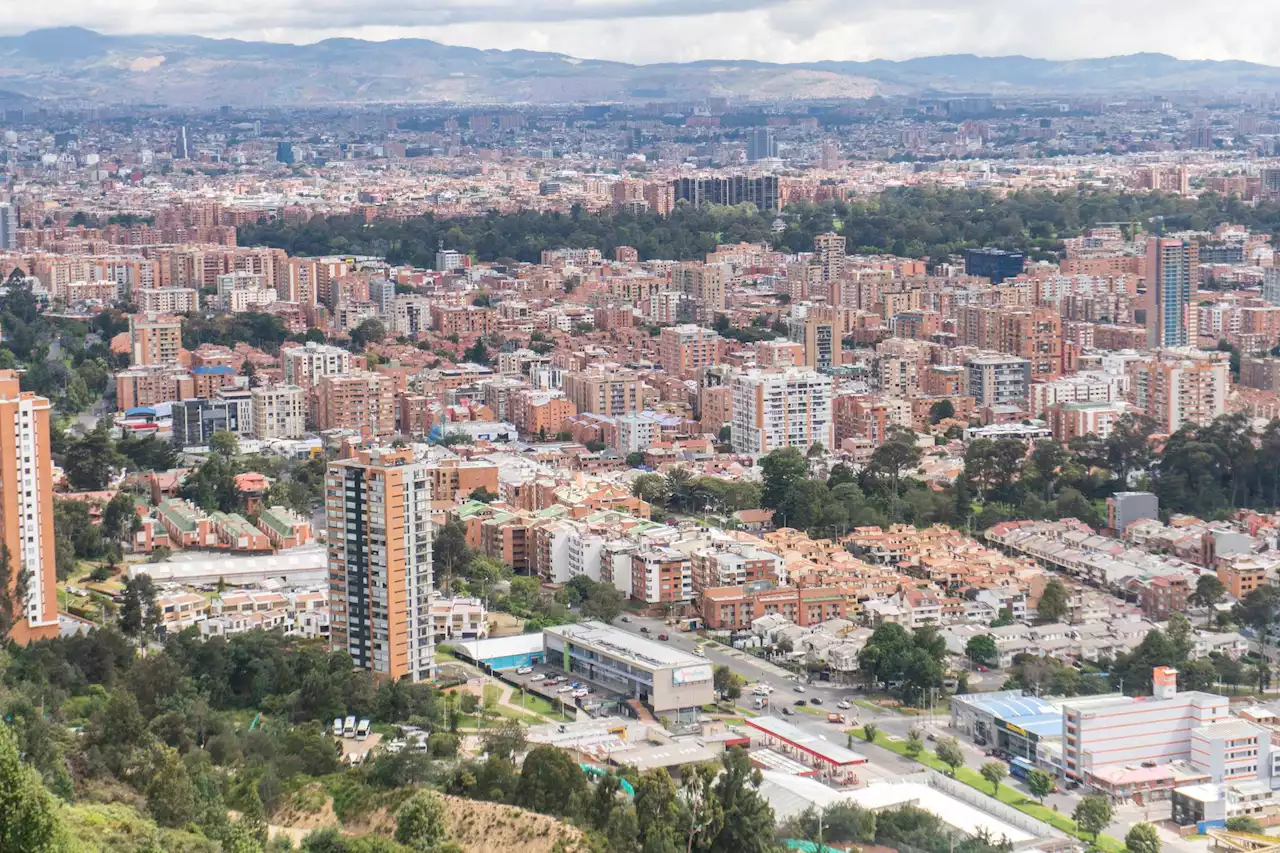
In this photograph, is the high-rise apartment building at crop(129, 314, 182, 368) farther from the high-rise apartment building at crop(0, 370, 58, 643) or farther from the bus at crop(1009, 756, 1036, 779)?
the bus at crop(1009, 756, 1036, 779)

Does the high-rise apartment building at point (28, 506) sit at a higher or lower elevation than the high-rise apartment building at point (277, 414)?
higher

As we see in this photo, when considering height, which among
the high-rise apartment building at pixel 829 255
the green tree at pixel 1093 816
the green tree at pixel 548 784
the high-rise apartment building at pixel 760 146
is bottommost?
the green tree at pixel 1093 816

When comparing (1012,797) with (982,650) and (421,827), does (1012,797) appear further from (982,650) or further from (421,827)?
(421,827)

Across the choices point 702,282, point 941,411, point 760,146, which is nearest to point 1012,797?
point 941,411

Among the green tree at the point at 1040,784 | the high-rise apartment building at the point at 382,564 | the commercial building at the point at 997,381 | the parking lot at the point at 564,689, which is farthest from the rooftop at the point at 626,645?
the commercial building at the point at 997,381

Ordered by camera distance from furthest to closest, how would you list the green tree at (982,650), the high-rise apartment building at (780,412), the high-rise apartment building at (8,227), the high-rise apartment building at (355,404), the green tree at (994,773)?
the high-rise apartment building at (8,227) → the high-rise apartment building at (355,404) → the high-rise apartment building at (780,412) → the green tree at (982,650) → the green tree at (994,773)

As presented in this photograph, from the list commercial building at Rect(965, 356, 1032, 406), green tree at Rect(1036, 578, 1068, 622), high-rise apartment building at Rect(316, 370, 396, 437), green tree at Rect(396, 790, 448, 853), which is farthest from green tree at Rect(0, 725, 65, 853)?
commercial building at Rect(965, 356, 1032, 406)

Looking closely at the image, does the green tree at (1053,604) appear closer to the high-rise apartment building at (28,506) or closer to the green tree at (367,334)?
the high-rise apartment building at (28,506)
